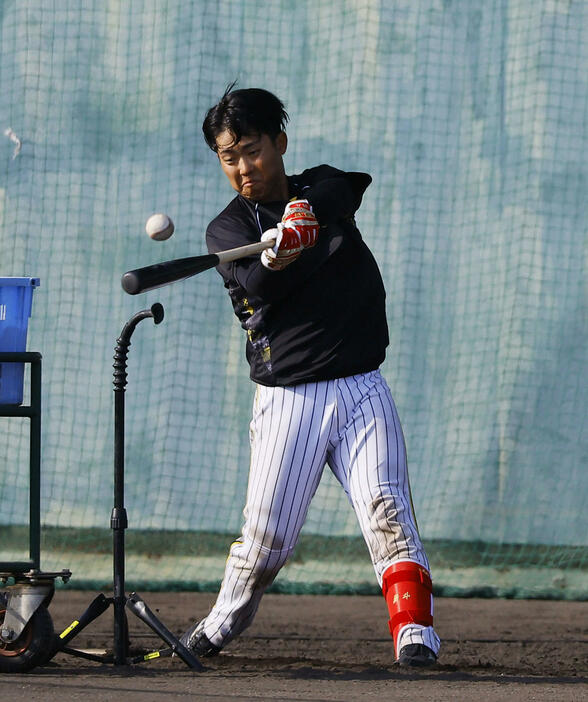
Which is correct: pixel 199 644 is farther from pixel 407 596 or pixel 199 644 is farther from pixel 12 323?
pixel 12 323

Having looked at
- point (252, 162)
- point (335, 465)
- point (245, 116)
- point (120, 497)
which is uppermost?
point (245, 116)

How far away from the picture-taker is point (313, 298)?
3.77 metres

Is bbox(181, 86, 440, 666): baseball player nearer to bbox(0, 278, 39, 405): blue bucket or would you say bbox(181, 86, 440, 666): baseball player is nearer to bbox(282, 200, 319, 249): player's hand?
bbox(282, 200, 319, 249): player's hand

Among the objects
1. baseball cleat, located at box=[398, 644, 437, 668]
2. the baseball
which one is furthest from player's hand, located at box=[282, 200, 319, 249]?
baseball cleat, located at box=[398, 644, 437, 668]

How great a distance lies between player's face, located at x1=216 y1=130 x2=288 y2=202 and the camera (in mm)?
3824

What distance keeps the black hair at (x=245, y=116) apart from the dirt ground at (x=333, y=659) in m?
1.59

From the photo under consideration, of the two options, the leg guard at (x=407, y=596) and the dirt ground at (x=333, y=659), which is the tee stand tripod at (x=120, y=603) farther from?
the leg guard at (x=407, y=596)

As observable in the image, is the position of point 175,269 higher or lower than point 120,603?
higher

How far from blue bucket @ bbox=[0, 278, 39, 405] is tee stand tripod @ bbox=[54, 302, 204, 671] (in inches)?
12.8

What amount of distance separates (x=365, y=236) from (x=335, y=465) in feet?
8.90

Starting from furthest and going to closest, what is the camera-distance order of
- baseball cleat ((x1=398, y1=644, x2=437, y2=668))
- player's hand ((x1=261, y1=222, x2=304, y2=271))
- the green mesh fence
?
the green mesh fence < baseball cleat ((x1=398, y1=644, x2=437, y2=668)) < player's hand ((x1=261, y1=222, x2=304, y2=271))

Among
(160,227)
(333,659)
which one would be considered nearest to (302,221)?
(160,227)

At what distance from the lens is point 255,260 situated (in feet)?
12.4

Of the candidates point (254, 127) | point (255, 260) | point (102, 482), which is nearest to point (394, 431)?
point (255, 260)
